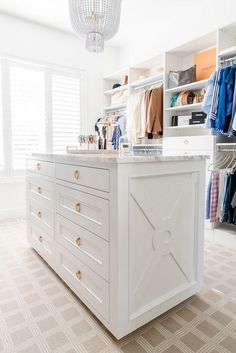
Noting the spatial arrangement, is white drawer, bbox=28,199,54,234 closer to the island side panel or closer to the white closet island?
the white closet island

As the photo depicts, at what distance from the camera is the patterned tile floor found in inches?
48.4

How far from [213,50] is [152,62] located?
42.4 inches

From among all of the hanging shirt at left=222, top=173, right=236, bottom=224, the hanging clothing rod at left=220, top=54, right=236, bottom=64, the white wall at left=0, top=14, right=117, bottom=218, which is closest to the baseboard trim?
the white wall at left=0, top=14, right=117, bottom=218

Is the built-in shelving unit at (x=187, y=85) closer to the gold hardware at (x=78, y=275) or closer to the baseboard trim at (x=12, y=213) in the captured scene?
the gold hardware at (x=78, y=275)

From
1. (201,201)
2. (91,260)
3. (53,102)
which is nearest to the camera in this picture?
(91,260)

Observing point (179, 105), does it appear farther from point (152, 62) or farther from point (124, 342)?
point (124, 342)

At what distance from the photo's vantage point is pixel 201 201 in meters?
1.62

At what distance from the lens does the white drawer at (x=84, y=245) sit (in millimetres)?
1305

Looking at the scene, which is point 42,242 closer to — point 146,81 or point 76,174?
point 76,174

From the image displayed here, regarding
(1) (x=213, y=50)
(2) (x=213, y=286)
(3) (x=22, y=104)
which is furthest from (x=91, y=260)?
(3) (x=22, y=104)

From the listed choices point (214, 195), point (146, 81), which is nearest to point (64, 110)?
point (146, 81)

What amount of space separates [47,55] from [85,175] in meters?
3.22

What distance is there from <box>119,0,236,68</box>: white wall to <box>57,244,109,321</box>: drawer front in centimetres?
284

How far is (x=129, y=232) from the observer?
4.07ft
